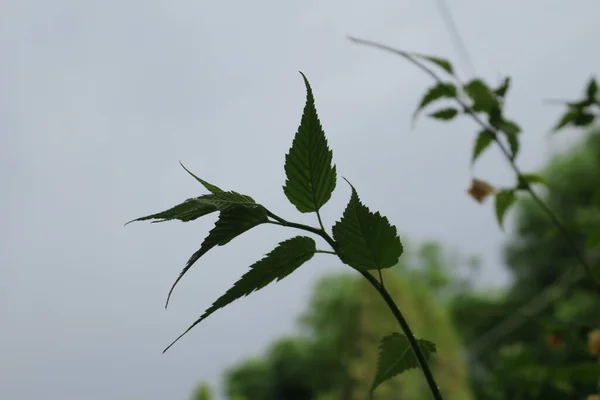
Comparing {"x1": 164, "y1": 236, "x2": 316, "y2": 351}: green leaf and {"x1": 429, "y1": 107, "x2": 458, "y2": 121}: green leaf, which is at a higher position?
{"x1": 429, "y1": 107, "x2": 458, "y2": 121}: green leaf

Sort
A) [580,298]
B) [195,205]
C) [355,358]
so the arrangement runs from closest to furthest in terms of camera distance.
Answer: [195,205], [355,358], [580,298]

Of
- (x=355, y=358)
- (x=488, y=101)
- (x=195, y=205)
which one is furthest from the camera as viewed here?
(x=355, y=358)

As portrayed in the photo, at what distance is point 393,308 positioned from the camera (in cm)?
13

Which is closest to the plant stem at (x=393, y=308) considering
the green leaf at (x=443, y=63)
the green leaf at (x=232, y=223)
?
the green leaf at (x=232, y=223)

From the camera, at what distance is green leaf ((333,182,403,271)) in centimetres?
15

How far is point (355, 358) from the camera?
3.40 metres

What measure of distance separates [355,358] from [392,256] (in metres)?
3.37

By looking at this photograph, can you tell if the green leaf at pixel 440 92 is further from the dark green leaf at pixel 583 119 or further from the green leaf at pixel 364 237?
the green leaf at pixel 364 237

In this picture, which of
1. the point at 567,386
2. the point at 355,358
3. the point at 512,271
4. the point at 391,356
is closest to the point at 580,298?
the point at 512,271

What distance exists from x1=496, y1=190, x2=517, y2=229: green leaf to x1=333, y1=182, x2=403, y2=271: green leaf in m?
0.26

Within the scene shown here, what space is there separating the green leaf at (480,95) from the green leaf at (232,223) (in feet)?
0.85

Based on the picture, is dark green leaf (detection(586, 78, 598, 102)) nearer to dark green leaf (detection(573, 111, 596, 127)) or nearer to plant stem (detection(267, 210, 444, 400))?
dark green leaf (detection(573, 111, 596, 127))

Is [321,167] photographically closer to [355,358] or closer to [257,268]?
[257,268]

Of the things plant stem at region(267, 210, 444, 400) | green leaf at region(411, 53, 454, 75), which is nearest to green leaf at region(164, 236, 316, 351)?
plant stem at region(267, 210, 444, 400)
